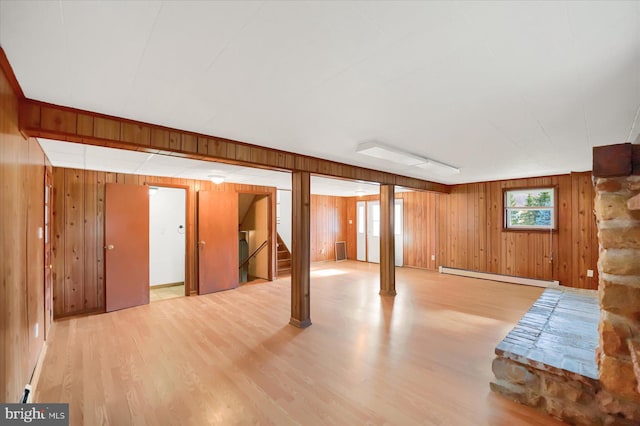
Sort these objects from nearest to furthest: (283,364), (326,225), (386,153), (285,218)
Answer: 1. (283,364)
2. (386,153)
3. (285,218)
4. (326,225)

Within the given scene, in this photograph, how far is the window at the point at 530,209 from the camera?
5.68 m

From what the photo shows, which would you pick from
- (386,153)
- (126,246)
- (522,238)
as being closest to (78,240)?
(126,246)

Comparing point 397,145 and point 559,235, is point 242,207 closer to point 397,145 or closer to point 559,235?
point 397,145

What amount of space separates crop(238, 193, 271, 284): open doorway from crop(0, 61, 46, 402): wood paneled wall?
399cm

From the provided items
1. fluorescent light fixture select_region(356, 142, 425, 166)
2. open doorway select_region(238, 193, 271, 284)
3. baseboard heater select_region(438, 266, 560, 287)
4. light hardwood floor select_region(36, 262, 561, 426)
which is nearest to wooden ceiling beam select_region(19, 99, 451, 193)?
fluorescent light fixture select_region(356, 142, 425, 166)

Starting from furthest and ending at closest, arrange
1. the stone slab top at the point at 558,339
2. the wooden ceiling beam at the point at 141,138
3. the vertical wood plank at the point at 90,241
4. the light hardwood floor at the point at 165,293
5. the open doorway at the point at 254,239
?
the open doorway at the point at 254,239
the light hardwood floor at the point at 165,293
the vertical wood plank at the point at 90,241
the stone slab top at the point at 558,339
the wooden ceiling beam at the point at 141,138

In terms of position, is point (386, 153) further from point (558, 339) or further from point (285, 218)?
point (285, 218)

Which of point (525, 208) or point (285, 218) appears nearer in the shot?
point (525, 208)

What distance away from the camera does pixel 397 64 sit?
4.86ft

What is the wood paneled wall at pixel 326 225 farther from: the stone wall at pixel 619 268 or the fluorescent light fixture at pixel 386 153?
the stone wall at pixel 619 268

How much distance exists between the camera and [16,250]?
6.06 feet

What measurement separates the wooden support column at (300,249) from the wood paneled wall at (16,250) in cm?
245

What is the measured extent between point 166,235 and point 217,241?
4.42ft

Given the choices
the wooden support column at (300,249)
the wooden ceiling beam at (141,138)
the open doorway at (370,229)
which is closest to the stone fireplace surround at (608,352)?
the wooden support column at (300,249)
